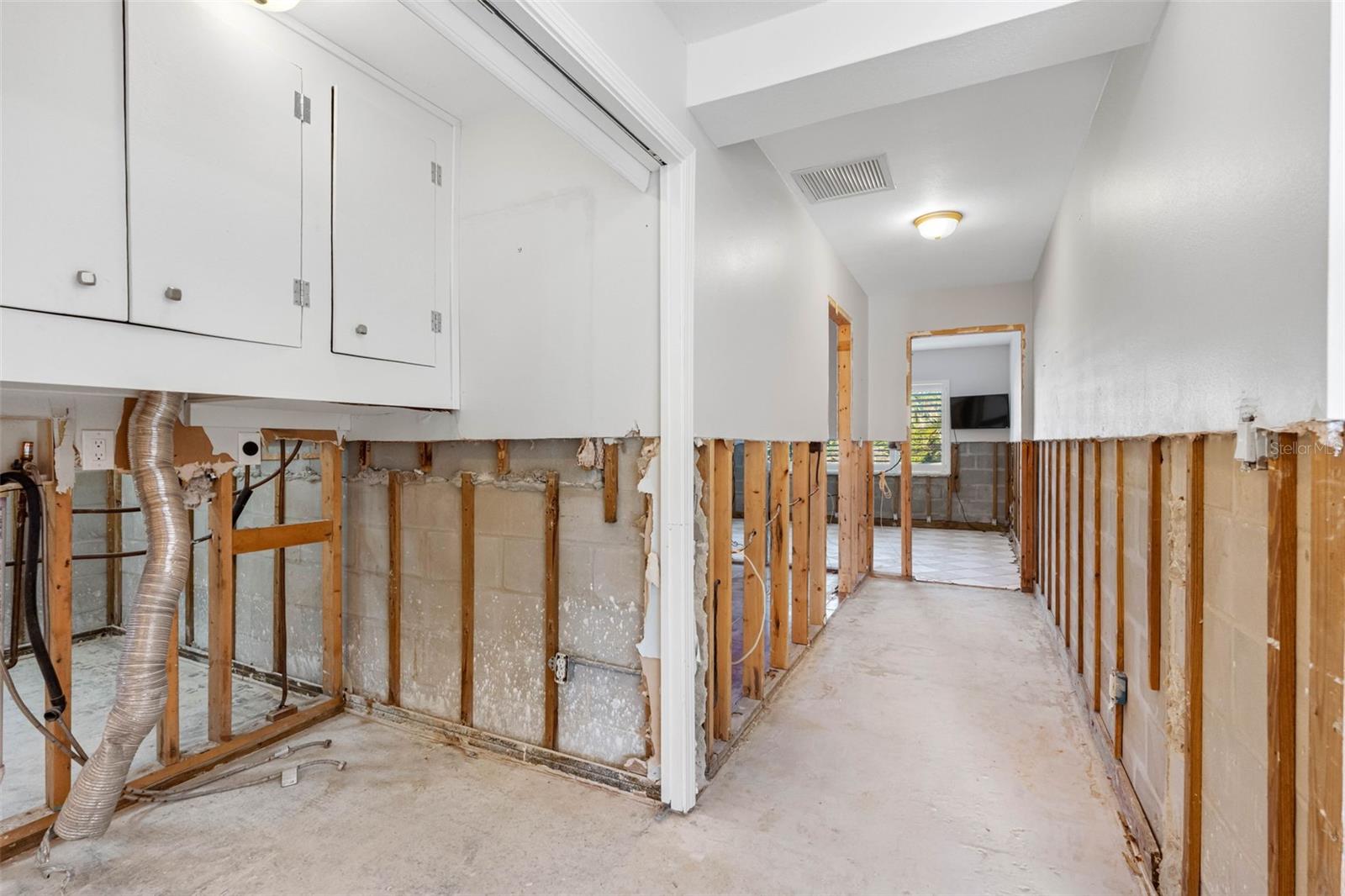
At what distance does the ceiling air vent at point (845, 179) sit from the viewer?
2971mm

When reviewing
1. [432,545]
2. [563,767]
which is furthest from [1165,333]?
[432,545]

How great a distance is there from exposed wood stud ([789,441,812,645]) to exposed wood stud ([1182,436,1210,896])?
2102mm

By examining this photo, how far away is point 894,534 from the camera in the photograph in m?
8.02

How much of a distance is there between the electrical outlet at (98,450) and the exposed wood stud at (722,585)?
2.18 m

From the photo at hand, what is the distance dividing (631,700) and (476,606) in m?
0.79

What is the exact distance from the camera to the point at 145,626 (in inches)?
73.8

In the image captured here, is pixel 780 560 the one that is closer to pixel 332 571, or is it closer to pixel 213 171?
pixel 332 571

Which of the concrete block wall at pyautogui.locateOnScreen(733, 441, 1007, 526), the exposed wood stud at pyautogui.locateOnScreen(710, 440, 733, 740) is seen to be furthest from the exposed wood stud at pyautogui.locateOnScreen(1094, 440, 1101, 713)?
the concrete block wall at pyautogui.locateOnScreen(733, 441, 1007, 526)

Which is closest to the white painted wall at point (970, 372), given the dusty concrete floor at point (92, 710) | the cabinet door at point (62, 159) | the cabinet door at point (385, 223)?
the cabinet door at point (385, 223)

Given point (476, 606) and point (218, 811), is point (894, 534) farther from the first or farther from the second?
point (218, 811)

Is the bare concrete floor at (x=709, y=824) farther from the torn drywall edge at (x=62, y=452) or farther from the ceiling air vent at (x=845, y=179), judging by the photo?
the ceiling air vent at (x=845, y=179)

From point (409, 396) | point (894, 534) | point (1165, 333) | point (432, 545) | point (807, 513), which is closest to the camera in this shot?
point (1165, 333)

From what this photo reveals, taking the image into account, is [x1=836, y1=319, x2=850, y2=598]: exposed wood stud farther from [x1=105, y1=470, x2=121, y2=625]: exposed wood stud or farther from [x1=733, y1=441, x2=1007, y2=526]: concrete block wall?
[x1=105, y1=470, x2=121, y2=625]: exposed wood stud

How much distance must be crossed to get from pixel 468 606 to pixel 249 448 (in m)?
1.11
